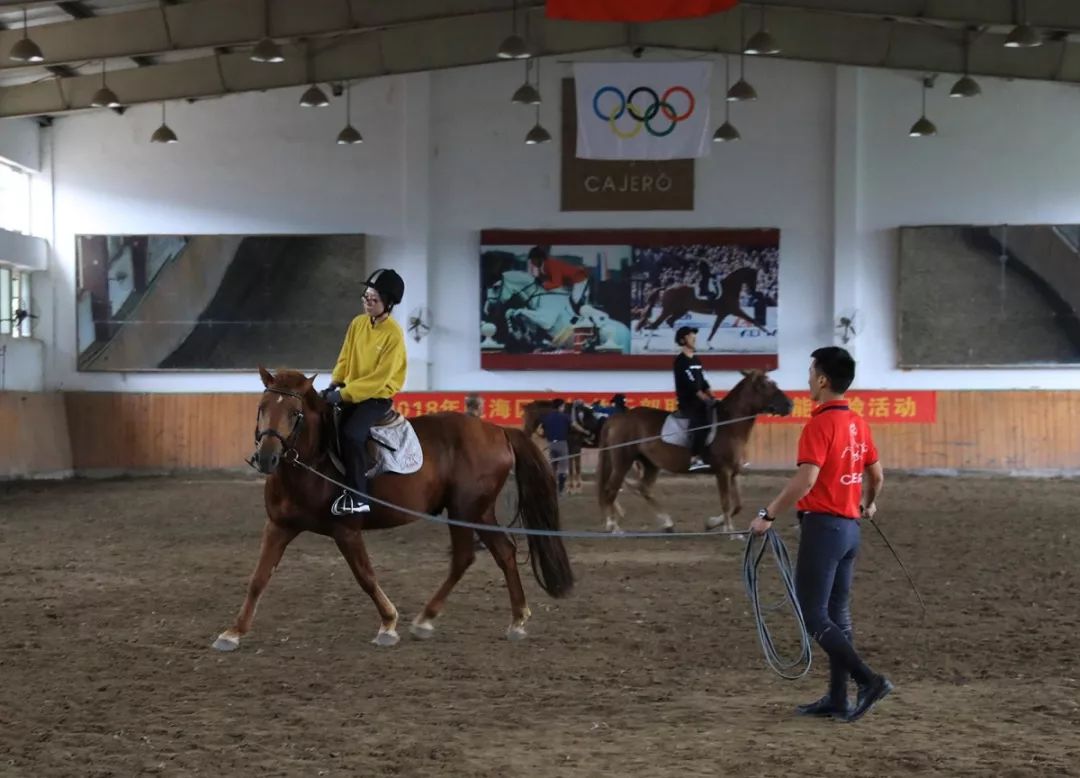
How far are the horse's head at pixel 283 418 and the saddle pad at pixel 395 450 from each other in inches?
16.8

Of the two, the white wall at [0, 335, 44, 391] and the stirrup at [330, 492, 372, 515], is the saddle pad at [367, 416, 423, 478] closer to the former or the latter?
the stirrup at [330, 492, 372, 515]

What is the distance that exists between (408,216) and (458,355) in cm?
275

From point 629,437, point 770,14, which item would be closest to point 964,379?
point 770,14

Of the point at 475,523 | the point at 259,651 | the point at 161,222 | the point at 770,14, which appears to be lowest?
the point at 259,651

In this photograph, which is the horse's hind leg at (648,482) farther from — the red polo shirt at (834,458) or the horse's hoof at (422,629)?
the red polo shirt at (834,458)

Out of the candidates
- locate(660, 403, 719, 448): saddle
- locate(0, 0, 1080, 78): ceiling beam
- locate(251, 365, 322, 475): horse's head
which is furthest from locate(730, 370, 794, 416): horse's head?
locate(0, 0, 1080, 78): ceiling beam

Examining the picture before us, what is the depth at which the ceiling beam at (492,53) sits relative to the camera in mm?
21969

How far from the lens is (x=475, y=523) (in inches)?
329

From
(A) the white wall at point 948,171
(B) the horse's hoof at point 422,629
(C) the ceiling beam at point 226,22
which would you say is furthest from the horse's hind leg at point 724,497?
(A) the white wall at point 948,171

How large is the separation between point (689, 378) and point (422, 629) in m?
6.11

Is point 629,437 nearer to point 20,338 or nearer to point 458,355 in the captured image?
point 458,355

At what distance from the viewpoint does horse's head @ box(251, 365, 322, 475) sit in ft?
24.2

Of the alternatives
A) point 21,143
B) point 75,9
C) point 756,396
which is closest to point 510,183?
point 75,9

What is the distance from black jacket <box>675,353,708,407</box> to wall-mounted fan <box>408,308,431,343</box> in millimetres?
10963
